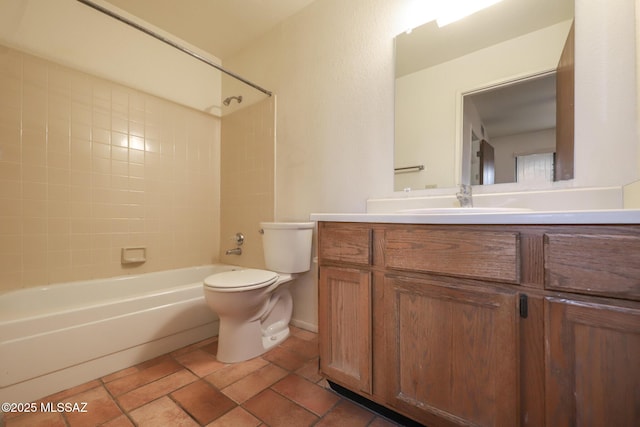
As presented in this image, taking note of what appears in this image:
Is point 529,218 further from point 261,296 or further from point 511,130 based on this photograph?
point 261,296

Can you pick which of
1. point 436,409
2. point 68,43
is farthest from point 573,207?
point 68,43

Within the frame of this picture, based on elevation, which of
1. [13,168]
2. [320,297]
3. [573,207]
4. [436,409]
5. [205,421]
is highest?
[13,168]

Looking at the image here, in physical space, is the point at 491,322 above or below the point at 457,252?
below

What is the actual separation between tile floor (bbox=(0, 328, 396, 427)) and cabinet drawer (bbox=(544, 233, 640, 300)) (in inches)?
33.5

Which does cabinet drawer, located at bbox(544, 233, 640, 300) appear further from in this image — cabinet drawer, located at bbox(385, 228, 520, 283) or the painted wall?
the painted wall

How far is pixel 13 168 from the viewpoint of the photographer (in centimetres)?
156

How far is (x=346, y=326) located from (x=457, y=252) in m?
0.55

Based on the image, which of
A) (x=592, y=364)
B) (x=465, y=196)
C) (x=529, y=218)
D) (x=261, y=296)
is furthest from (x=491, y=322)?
(x=261, y=296)

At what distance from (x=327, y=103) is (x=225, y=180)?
129cm

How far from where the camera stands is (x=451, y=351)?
0.84 meters

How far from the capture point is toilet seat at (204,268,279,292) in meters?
1.40

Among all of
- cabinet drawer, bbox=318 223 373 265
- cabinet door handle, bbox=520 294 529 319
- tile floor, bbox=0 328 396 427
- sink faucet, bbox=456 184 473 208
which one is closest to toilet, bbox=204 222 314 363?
tile floor, bbox=0 328 396 427

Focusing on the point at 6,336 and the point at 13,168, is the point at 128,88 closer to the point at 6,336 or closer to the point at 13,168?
the point at 13,168

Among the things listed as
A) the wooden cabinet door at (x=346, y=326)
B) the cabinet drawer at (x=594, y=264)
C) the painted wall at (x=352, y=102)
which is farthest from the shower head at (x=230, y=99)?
the cabinet drawer at (x=594, y=264)
